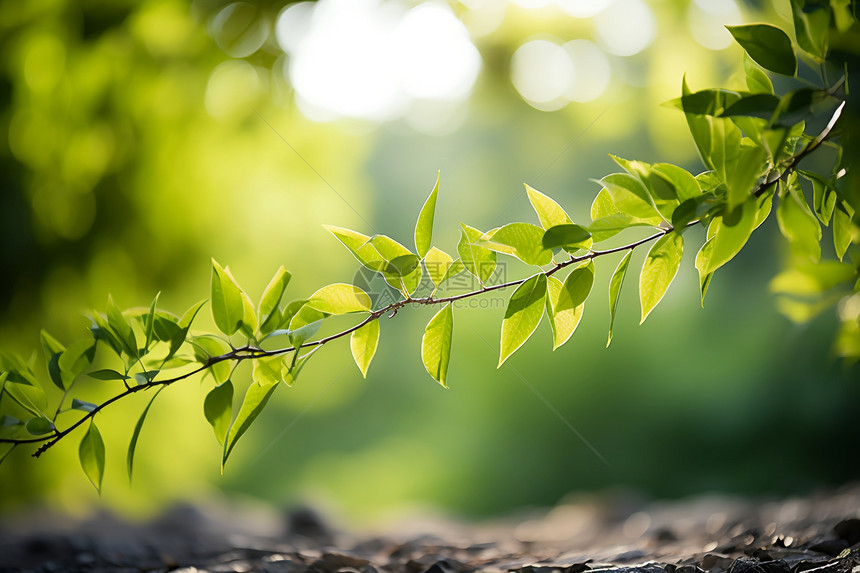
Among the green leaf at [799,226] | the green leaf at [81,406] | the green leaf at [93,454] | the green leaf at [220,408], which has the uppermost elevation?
the green leaf at [799,226]

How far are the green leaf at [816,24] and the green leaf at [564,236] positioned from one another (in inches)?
5.1

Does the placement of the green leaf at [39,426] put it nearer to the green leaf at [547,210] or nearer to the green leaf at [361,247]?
the green leaf at [361,247]

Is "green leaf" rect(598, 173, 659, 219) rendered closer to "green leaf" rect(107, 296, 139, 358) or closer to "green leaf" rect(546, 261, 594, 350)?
"green leaf" rect(546, 261, 594, 350)

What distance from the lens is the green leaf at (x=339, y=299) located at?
11.9 inches

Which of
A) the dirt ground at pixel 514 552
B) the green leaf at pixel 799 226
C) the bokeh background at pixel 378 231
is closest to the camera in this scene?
the green leaf at pixel 799 226

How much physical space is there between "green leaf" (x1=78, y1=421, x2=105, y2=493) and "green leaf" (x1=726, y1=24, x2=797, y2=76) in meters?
0.41

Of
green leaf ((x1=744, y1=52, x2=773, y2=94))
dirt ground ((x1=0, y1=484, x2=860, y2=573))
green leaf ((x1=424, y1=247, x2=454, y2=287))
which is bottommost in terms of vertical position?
dirt ground ((x1=0, y1=484, x2=860, y2=573))

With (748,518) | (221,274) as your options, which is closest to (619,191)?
(221,274)

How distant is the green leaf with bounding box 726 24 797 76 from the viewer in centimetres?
26

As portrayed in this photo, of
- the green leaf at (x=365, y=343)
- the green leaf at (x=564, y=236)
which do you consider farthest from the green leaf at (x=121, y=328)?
the green leaf at (x=564, y=236)

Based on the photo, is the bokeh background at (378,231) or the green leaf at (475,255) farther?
the bokeh background at (378,231)

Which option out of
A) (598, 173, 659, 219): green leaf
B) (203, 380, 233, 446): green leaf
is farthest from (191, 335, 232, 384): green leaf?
(598, 173, 659, 219): green leaf

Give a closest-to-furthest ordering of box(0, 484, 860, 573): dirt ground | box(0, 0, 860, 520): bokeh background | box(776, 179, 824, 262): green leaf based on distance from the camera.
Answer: box(776, 179, 824, 262): green leaf, box(0, 484, 860, 573): dirt ground, box(0, 0, 860, 520): bokeh background

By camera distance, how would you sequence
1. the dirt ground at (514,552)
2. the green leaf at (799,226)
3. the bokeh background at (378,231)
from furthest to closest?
1. the bokeh background at (378,231)
2. the dirt ground at (514,552)
3. the green leaf at (799,226)
